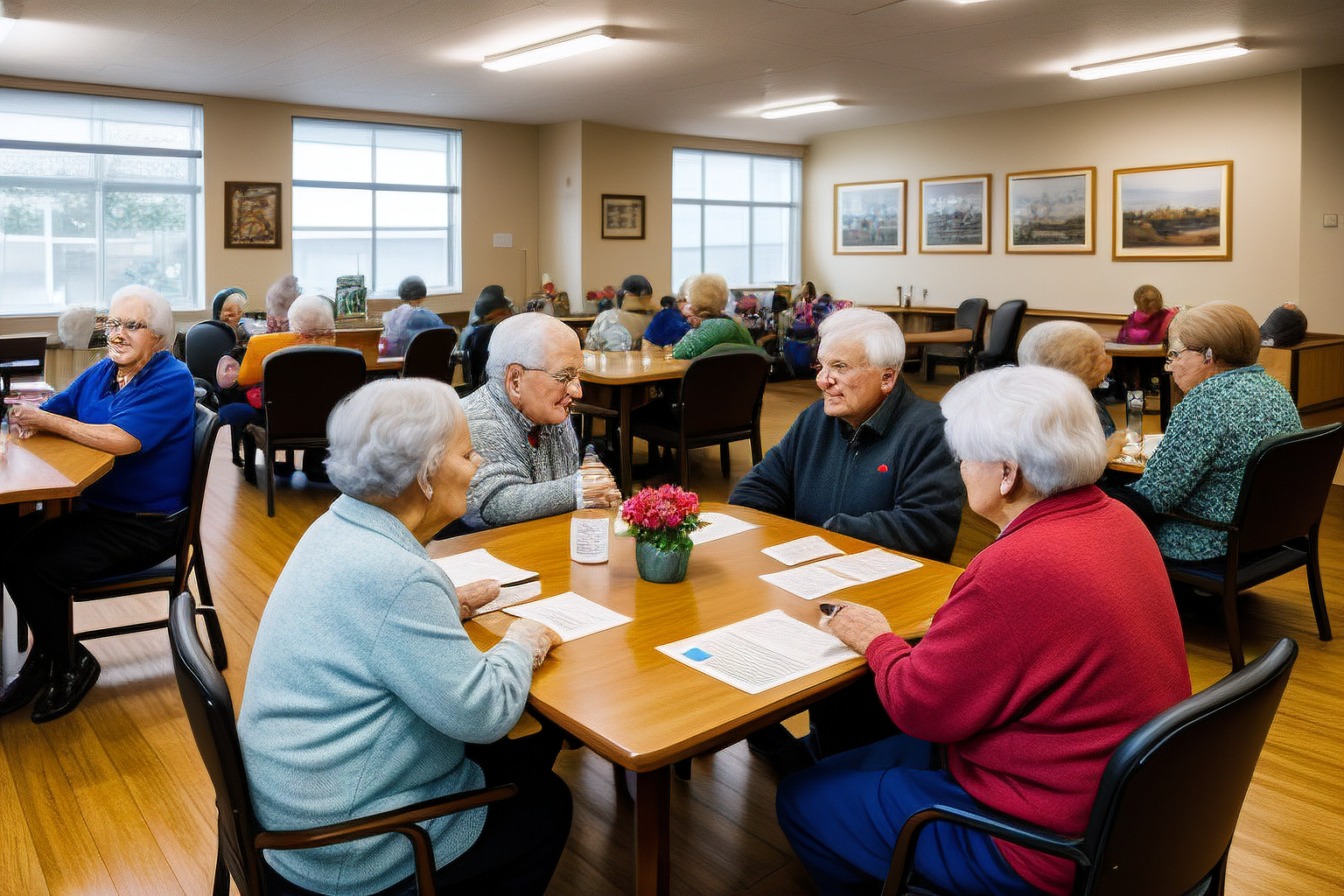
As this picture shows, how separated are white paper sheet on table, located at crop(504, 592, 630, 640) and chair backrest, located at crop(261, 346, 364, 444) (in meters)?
3.72

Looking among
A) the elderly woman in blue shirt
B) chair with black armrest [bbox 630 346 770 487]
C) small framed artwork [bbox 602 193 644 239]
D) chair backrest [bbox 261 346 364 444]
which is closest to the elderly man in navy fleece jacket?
the elderly woman in blue shirt

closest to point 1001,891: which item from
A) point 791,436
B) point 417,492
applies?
point 417,492

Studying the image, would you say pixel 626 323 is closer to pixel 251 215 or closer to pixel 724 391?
pixel 724 391

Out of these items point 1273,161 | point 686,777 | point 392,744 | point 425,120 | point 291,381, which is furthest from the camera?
point 425,120

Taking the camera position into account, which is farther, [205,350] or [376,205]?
[376,205]

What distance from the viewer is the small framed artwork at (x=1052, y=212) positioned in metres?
10.5

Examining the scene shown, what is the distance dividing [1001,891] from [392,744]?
0.90 meters

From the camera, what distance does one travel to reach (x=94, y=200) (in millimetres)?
9102

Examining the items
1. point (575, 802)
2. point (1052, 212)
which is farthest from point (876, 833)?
point (1052, 212)

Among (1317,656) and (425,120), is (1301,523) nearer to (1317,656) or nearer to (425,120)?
(1317,656)

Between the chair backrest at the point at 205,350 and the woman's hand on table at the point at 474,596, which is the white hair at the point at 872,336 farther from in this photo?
the chair backrest at the point at 205,350

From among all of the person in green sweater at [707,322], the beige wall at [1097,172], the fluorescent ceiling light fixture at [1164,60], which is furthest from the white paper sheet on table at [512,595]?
the beige wall at [1097,172]

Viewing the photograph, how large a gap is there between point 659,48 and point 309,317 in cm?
348

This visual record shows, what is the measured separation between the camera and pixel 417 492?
162 cm
